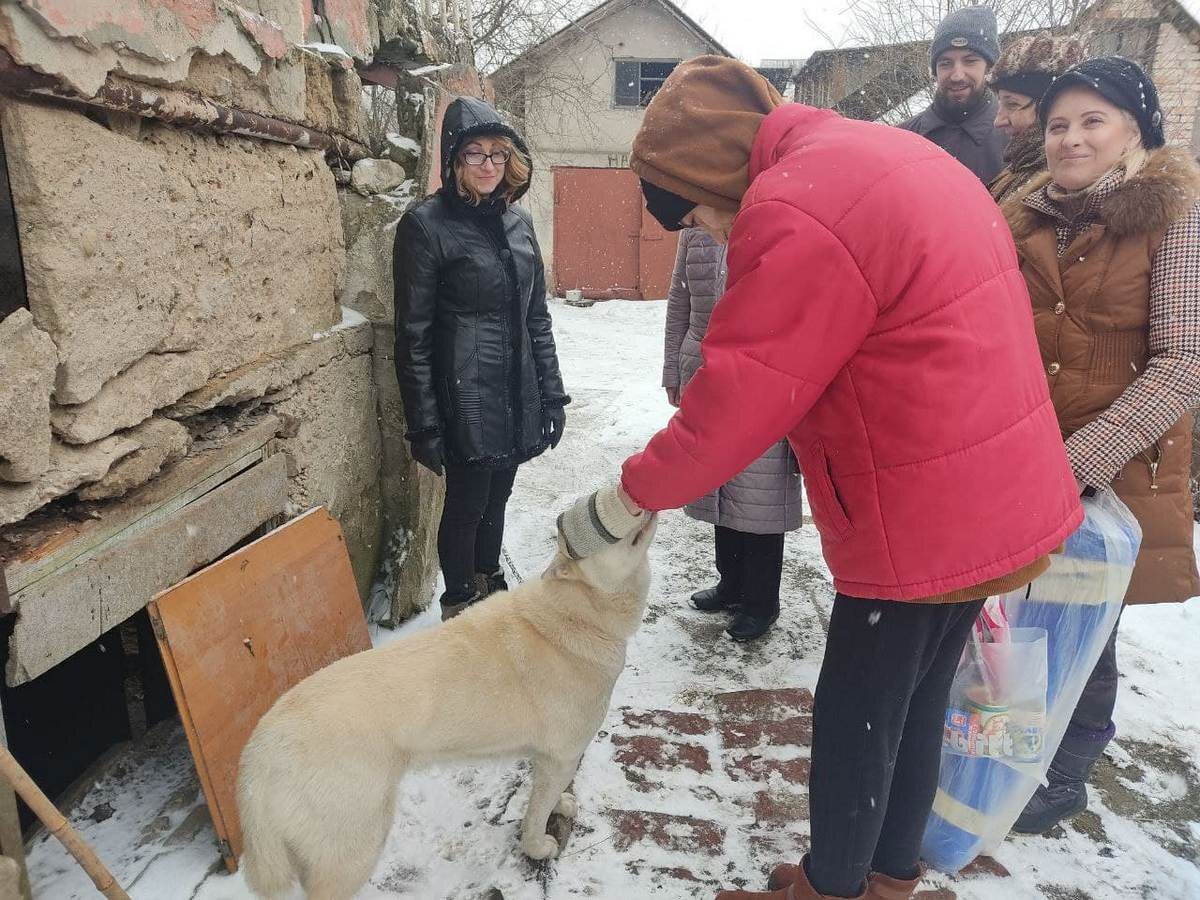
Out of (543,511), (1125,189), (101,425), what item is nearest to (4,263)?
(101,425)

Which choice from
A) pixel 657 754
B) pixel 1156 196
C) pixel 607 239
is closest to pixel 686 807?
pixel 657 754

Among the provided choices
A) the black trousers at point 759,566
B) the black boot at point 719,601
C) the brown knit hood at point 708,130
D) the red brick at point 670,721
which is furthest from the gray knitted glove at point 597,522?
the black boot at point 719,601

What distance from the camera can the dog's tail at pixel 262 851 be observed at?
1.85 metres

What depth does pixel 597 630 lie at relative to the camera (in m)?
2.34

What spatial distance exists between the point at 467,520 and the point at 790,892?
6.36 feet

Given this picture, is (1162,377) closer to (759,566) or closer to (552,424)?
(759,566)

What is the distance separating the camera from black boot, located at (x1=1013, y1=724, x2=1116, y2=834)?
2.44m

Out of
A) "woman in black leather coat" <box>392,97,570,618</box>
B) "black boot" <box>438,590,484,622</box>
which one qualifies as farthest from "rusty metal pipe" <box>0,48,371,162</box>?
"black boot" <box>438,590,484,622</box>

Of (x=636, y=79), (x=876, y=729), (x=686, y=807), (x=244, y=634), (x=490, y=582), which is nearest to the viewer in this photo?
(x=876, y=729)

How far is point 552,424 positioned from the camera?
11.8 feet

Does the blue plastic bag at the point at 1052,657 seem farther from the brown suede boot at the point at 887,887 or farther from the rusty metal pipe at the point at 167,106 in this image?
the rusty metal pipe at the point at 167,106

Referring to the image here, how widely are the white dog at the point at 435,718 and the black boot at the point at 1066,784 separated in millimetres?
1418

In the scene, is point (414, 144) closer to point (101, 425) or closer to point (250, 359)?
point (250, 359)

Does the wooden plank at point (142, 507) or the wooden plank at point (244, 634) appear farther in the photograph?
the wooden plank at point (244, 634)
